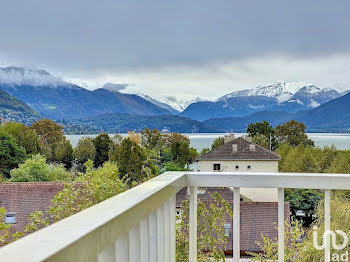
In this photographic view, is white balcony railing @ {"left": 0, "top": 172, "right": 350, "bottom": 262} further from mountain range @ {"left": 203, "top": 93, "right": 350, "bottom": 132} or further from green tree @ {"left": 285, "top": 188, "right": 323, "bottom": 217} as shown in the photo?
mountain range @ {"left": 203, "top": 93, "right": 350, "bottom": 132}

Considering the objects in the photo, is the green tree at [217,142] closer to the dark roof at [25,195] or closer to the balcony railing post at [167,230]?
the dark roof at [25,195]

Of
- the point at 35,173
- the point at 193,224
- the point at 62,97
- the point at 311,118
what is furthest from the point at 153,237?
the point at 62,97

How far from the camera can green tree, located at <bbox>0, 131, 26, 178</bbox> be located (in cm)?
1777

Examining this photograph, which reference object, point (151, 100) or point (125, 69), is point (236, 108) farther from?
point (125, 69)

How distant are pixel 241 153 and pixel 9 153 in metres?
10.9

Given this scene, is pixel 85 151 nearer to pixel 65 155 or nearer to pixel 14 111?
pixel 65 155

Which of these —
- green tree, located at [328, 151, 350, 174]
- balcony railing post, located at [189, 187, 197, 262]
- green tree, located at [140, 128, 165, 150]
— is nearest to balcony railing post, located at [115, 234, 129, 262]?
balcony railing post, located at [189, 187, 197, 262]

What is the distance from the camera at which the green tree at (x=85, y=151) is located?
21.1m

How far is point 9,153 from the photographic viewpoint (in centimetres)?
1823

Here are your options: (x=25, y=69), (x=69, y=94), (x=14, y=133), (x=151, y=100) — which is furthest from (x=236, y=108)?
(x=14, y=133)

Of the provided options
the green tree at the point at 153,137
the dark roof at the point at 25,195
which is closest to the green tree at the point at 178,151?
the green tree at the point at 153,137

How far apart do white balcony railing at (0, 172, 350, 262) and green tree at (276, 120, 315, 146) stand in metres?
23.3

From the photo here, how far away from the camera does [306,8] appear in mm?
7090

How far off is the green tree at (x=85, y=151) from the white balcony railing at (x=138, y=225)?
20104 mm
